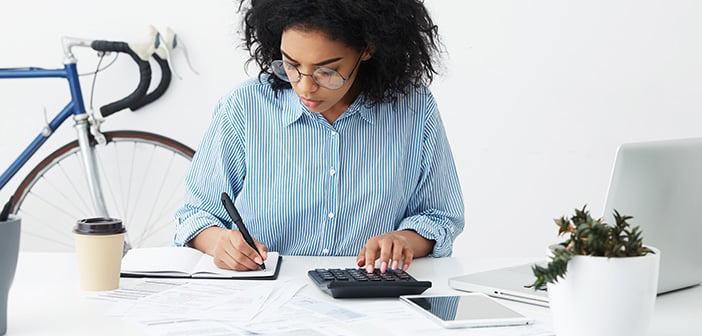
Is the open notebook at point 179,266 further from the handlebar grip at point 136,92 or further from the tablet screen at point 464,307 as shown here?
the handlebar grip at point 136,92

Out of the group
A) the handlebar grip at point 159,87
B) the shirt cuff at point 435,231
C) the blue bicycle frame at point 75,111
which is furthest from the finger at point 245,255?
A: the handlebar grip at point 159,87

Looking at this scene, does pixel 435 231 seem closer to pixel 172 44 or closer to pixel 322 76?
pixel 322 76

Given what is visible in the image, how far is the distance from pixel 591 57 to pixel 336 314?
→ 1.97 m

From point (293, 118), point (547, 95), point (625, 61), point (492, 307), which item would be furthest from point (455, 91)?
point (492, 307)

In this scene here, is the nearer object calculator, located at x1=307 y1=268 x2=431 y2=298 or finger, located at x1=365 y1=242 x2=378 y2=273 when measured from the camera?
calculator, located at x1=307 y1=268 x2=431 y2=298

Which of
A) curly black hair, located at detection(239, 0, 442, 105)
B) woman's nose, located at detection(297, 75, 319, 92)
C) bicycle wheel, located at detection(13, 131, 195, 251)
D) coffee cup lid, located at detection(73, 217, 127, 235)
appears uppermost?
curly black hair, located at detection(239, 0, 442, 105)

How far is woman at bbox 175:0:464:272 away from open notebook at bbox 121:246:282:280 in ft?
0.48

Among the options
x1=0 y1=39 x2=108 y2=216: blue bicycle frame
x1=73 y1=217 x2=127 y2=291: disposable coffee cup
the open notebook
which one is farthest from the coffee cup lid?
x1=0 y1=39 x2=108 y2=216: blue bicycle frame

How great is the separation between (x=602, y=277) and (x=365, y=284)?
0.37m

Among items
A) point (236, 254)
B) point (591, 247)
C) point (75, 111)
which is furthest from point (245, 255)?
point (75, 111)

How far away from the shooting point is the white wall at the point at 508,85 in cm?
275

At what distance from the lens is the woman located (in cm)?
160

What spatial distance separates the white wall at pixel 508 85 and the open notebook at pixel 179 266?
5.05 feet

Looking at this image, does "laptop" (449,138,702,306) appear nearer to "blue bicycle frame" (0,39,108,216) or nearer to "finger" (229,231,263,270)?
A: "finger" (229,231,263,270)
